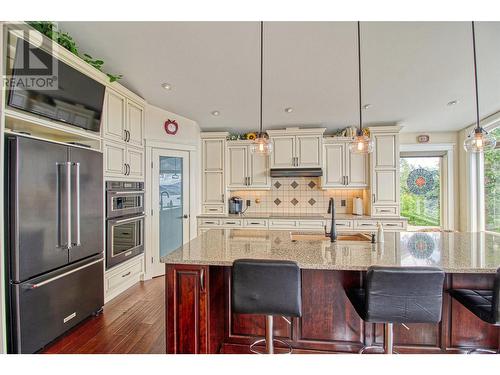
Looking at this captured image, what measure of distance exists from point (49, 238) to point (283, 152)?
3.40 m

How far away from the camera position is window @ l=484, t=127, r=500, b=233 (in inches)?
153

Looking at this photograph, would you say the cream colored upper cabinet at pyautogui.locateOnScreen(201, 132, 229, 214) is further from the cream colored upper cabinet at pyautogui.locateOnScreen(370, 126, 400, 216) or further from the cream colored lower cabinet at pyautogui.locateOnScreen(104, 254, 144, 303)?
the cream colored upper cabinet at pyautogui.locateOnScreen(370, 126, 400, 216)

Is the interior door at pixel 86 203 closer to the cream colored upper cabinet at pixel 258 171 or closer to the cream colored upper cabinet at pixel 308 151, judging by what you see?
the cream colored upper cabinet at pixel 258 171

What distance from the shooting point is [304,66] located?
2.70 meters

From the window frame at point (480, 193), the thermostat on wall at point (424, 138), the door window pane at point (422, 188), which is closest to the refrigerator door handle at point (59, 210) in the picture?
the door window pane at point (422, 188)

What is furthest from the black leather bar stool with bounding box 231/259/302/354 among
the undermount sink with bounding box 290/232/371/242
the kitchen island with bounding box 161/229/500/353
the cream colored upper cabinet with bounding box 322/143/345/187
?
the cream colored upper cabinet with bounding box 322/143/345/187

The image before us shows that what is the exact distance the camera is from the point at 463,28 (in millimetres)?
2078

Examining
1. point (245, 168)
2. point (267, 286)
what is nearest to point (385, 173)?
point (245, 168)

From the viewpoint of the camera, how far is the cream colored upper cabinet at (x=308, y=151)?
170 inches

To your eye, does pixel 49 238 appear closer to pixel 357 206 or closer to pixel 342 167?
pixel 342 167

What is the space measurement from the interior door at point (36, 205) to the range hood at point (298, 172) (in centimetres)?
308

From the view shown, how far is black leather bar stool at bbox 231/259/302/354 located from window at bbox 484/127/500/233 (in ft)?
14.3
